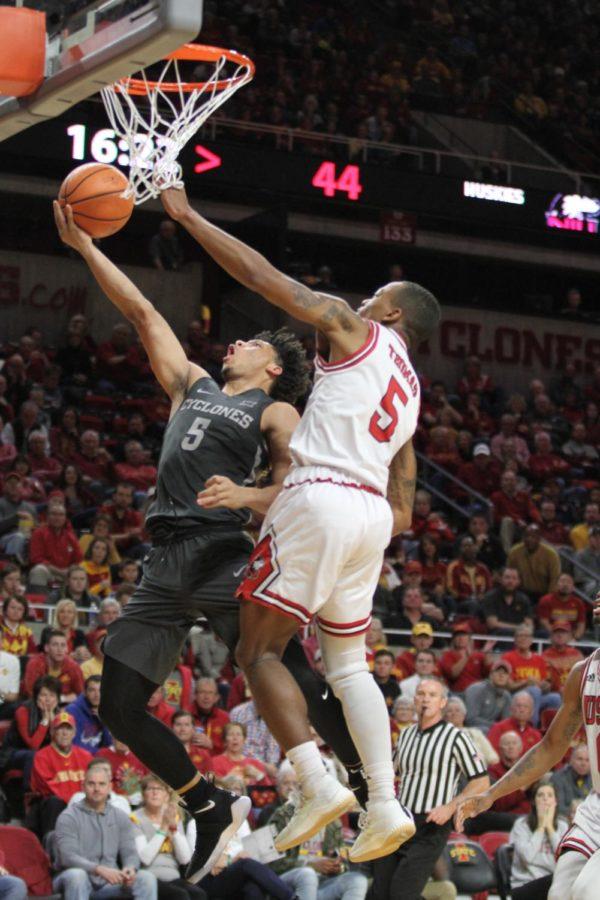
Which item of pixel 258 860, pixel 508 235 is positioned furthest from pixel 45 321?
pixel 258 860

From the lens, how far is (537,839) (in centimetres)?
1144

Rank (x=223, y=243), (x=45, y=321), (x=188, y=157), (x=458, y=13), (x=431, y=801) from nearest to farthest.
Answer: (x=223, y=243), (x=431, y=801), (x=188, y=157), (x=45, y=321), (x=458, y=13)

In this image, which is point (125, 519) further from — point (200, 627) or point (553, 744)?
point (553, 744)

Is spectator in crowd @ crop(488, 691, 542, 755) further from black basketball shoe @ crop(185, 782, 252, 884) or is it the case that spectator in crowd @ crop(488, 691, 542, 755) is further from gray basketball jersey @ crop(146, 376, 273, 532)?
gray basketball jersey @ crop(146, 376, 273, 532)

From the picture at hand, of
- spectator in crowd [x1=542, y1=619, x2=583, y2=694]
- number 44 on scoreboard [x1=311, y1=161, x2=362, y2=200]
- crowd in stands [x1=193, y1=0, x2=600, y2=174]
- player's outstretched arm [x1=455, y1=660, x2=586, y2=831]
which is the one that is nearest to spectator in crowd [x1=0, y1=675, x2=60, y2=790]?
player's outstretched arm [x1=455, y1=660, x2=586, y2=831]

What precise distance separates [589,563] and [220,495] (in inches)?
508

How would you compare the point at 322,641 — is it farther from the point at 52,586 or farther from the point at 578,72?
the point at 578,72

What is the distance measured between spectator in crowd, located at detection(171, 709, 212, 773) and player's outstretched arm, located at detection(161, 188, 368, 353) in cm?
626

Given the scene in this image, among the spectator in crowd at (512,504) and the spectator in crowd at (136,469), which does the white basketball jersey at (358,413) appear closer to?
the spectator in crowd at (136,469)

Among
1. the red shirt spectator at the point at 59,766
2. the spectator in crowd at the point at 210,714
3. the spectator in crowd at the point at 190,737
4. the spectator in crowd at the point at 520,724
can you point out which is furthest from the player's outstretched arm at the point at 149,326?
the spectator in crowd at the point at 520,724

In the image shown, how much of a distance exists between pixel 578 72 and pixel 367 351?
22.8 meters

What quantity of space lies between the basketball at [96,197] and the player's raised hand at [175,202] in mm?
532

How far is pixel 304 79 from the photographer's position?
2231 centimetres

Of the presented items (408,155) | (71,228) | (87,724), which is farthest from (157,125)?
(408,155)
